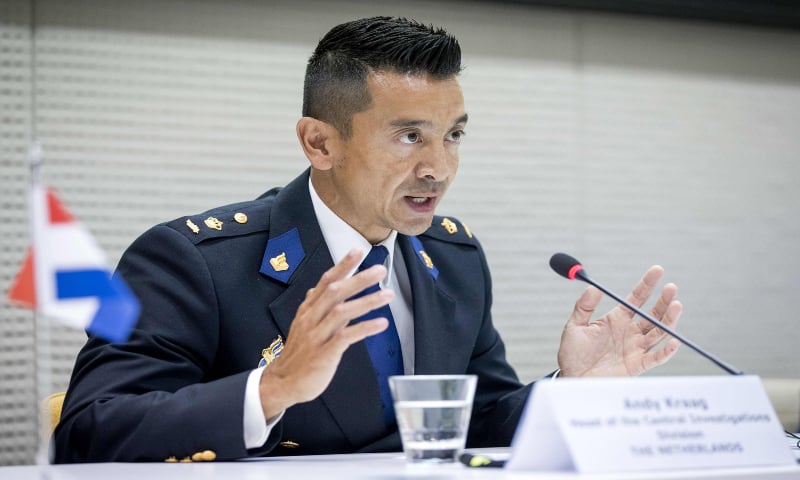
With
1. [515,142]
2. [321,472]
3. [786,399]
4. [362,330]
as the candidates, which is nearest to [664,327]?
[362,330]

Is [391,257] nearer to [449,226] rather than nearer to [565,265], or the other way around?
[449,226]

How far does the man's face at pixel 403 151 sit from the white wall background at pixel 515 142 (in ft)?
5.71

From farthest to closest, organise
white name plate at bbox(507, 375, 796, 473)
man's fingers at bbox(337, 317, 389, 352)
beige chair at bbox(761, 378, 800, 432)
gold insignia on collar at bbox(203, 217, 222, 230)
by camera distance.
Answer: beige chair at bbox(761, 378, 800, 432), gold insignia on collar at bbox(203, 217, 222, 230), man's fingers at bbox(337, 317, 389, 352), white name plate at bbox(507, 375, 796, 473)

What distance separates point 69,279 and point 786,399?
377 centimetres

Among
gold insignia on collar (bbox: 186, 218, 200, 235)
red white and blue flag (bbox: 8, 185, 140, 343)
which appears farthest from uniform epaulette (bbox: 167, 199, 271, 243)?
red white and blue flag (bbox: 8, 185, 140, 343)

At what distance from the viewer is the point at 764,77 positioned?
4812 millimetres

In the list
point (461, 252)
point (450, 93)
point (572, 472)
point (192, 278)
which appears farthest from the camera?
point (461, 252)

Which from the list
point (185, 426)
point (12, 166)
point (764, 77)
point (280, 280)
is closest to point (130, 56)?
point (12, 166)

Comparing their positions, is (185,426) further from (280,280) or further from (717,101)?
(717,101)

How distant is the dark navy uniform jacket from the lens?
1.79 m

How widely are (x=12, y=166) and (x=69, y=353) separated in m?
0.70

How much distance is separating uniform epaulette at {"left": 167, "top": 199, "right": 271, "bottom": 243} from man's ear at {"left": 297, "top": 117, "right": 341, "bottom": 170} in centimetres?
15

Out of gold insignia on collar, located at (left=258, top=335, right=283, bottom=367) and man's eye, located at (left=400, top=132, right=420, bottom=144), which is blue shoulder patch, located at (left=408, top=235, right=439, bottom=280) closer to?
man's eye, located at (left=400, top=132, right=420, bottom=144)

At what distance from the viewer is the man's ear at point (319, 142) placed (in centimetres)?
242
